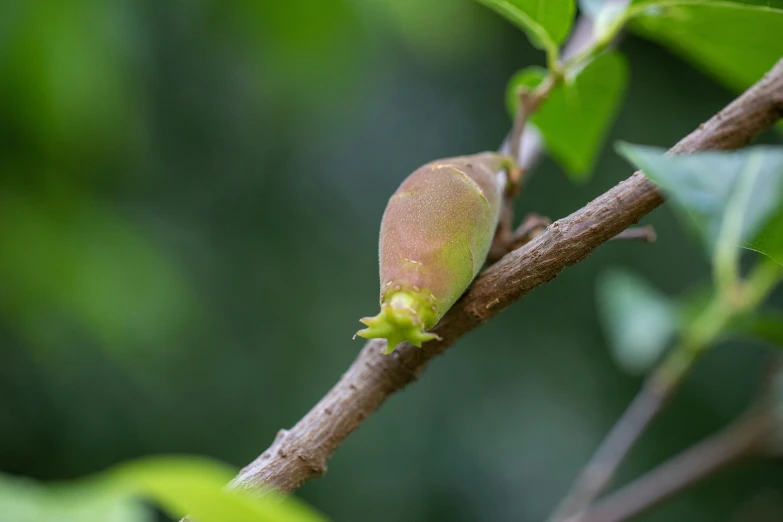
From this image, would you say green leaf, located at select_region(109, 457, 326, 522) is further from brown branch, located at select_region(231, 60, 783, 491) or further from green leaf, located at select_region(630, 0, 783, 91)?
green leaf, located at select_region(630, 0, 783, 91)

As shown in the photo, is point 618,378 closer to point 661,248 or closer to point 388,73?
point 661,248

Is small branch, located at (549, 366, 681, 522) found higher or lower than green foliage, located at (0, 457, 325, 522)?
lower

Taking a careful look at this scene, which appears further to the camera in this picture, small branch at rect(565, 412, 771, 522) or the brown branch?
small branch at rect(565, 412, 771, 522)

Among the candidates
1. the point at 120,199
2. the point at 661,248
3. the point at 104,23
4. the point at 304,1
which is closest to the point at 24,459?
the point at 120,199

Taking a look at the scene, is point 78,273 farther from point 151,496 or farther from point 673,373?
point 151,496

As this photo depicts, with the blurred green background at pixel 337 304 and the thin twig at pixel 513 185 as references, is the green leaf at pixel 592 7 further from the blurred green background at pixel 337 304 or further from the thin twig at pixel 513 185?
the blurred green background at pixel 337 304

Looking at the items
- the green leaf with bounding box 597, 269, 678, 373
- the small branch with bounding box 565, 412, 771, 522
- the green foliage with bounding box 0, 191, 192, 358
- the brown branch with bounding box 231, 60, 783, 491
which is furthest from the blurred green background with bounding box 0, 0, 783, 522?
the brown branch with bounding box 231, 60, 783, 491
